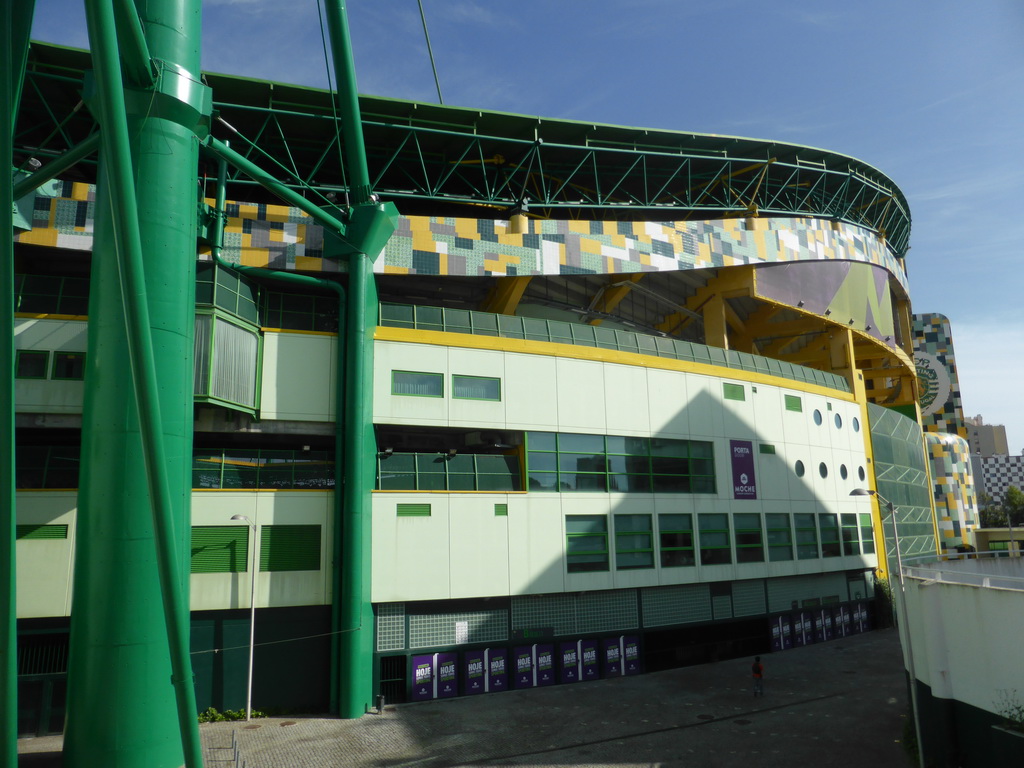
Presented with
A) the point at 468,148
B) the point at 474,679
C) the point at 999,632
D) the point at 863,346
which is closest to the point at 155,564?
the point at 474,679

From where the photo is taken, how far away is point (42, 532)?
928 inches

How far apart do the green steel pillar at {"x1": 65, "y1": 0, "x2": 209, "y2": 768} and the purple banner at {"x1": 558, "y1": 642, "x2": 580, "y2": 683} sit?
14951 mm

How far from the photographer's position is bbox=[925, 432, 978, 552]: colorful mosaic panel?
225 ft

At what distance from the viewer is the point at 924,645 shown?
19969mm

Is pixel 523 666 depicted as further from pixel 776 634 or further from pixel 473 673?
pixel 776 634

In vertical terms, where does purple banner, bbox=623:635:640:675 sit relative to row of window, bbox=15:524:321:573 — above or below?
below

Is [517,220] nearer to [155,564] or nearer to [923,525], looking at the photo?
[155,564]

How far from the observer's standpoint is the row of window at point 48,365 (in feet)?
80.1

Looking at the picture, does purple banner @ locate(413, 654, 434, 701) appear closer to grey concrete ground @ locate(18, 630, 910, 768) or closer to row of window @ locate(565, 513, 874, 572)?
grey concrete ground @ locate(18, 630, 910, 768)

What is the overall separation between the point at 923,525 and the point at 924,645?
35.0 metres

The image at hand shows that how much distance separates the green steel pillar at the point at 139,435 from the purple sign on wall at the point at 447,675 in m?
9.96

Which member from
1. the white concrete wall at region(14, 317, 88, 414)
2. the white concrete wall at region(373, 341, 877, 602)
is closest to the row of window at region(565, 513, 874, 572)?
the white concrete wall at region(373, 341, 877, 602)

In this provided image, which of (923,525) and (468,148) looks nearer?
(468,148)

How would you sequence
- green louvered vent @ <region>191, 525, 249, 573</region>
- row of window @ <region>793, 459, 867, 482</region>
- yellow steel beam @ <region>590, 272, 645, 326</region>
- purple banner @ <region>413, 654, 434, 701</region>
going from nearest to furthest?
green louvered vent @ <region>191, 525, 249, 573</region> < purple banner @ <region>413, 654, 434, 701</region> < row of window @ <region>793, 459, 867, 482</region> < yellow steel beam @ <region>590, 272, 645, 326</region>
